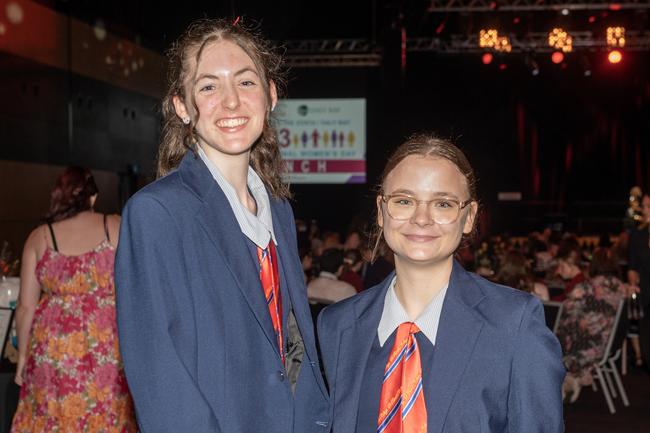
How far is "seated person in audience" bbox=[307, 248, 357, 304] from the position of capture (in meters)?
5.95

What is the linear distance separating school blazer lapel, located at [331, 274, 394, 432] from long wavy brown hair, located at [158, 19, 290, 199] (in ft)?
1.44

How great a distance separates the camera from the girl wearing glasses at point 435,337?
5.01ft

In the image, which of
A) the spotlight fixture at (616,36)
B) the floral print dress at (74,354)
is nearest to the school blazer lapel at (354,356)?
the floral print dress at (74,354)

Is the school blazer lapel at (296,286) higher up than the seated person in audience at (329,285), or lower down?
higher up

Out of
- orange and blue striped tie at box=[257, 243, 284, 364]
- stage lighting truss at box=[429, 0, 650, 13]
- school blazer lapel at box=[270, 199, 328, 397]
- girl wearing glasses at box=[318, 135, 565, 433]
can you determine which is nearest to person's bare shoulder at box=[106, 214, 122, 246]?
school blazer lapel at box=[270, 199, 328, 397]

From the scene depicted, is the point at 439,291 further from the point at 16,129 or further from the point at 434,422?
the point at 16,129

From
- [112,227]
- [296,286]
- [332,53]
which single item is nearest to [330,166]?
[332,53]

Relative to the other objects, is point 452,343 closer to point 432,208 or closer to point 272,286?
point 432,208

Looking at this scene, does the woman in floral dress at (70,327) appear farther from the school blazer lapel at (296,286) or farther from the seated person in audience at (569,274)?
the seated person in audience at (569,274)

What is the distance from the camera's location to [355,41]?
14.6m

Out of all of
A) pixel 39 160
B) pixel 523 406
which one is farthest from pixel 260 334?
pixel 39 160

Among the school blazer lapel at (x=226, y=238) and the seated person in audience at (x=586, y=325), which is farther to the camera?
the seated person in audience at (x=586, y=325)

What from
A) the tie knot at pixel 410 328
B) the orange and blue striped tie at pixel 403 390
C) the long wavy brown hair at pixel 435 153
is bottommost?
the orange and blue striped tie at pixel 403 390

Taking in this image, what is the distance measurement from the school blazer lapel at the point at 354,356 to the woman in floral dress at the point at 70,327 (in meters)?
2.01
